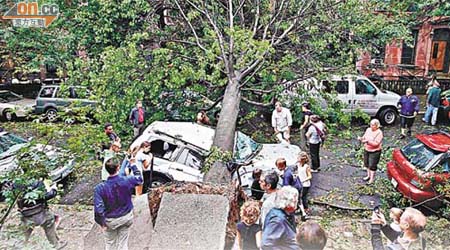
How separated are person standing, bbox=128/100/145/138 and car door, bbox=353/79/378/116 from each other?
7420 millimetres

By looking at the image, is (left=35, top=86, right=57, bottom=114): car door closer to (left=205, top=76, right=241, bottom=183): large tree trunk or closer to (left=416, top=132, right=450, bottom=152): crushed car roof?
(left=205, top=76, right=241, bottom=183): large tree trunk

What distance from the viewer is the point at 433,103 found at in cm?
1416

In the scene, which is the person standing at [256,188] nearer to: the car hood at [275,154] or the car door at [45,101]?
the car hood at [275,154]

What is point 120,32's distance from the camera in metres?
12.8

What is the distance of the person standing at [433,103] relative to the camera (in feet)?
45.3

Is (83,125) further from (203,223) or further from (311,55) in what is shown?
(311,55)

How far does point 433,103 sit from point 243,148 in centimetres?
826

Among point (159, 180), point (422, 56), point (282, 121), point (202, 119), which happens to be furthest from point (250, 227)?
point (422, 56)

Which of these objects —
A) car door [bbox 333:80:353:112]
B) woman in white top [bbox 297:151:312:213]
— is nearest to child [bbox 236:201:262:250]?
woman in white top [bbox 297:151:312:213]

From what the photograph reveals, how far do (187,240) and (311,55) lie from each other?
307 inches

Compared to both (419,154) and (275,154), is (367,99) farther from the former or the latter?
(275,154)

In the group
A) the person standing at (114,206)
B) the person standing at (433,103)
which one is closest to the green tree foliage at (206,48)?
the person standing at (433,103)

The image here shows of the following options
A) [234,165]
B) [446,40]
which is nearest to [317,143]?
[234,165]

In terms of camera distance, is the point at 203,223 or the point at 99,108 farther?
the point at 99,108
